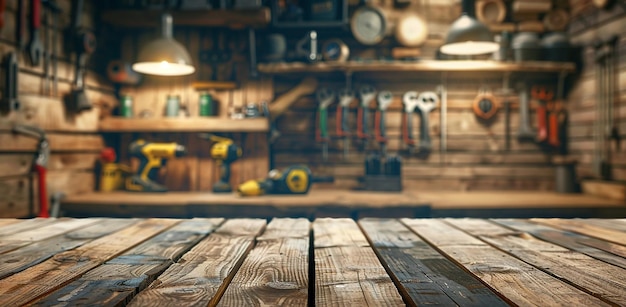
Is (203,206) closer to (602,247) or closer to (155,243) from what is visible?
(155,243)

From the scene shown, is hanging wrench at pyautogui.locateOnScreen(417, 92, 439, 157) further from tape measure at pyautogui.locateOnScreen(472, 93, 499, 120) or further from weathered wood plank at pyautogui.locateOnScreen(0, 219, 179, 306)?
weathered wood plank at pyautogui.locateOnScreen(0, 219, 179, 306)

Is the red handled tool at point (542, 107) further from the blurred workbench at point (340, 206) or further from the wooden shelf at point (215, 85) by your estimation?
the wooden shelf at point (215, 85)

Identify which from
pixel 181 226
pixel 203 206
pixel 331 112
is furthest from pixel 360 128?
pixel 181 226

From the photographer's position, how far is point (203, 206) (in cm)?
338

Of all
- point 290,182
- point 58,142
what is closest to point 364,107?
point 290,182

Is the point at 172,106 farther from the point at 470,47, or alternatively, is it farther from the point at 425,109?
the point at 470,47

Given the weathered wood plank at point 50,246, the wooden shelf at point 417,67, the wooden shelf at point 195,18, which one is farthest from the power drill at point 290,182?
the weathered wood plank at point 50,246

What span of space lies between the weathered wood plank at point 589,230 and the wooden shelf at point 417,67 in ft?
7.28

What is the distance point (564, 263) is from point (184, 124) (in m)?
3.33

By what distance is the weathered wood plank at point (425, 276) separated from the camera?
83 cm

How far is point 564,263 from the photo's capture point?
42.9 inches

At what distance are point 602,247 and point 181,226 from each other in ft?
4.19

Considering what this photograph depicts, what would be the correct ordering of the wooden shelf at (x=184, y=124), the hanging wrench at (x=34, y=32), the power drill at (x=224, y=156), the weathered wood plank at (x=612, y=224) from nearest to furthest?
the weathered wood plank at (x=612, y=224) < the hanging wrench at (x=34, y=32) < the power drill at (x=224, y=156) < the wooden shelf at (x=184, y=124)

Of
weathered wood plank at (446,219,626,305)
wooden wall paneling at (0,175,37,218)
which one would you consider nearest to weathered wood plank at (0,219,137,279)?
weathered wood plank at (446,219,626,305)
